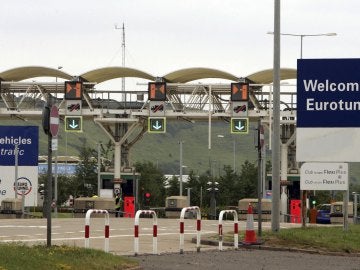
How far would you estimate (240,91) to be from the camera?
70062 mm

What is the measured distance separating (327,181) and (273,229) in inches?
124

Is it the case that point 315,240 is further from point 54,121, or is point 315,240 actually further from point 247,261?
point 54,121

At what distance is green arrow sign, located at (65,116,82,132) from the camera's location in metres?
72.7

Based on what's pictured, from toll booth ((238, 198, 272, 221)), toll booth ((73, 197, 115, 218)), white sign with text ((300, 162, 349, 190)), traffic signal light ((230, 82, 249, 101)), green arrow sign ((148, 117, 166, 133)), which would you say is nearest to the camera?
white sign with text ((300, 162, 349, 190))

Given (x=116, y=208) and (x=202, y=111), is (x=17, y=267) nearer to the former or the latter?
(x=116, y=208)

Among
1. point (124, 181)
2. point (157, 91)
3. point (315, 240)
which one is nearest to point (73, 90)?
point (157, 91)

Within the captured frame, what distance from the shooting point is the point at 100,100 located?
7575 cm

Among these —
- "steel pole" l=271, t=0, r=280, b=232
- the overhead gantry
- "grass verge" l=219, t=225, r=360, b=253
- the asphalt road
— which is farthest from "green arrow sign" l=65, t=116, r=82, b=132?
the asphalt road

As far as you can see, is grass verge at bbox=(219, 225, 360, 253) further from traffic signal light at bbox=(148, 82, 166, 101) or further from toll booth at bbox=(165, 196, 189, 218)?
traffic signal light at bbox=(148, 82, 166, 101)

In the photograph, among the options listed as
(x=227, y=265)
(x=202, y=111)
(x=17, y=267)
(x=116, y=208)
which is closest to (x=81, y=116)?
(x=202, y=111)

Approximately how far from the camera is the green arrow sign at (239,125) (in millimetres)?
70562

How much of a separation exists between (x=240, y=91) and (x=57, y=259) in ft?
176

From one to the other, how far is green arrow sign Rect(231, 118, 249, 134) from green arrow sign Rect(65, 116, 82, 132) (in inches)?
380

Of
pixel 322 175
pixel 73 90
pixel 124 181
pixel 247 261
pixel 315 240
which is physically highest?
pixel 73 90
